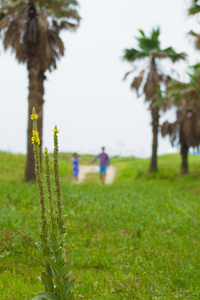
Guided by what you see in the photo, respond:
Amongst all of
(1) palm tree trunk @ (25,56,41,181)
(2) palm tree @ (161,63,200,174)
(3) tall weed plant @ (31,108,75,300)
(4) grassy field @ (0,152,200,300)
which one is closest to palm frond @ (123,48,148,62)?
(2) palm tree @ (161,63,200,174)

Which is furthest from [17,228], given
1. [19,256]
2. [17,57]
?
[17,57]

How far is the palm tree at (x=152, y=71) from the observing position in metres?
23.6

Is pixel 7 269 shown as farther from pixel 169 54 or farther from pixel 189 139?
pixel 169 54

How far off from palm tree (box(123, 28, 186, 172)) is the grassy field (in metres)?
14.7

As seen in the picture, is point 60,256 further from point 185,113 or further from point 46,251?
point 185,113

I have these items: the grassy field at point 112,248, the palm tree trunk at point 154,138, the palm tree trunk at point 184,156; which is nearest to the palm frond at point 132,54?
the palm tree trunk at point 154,138

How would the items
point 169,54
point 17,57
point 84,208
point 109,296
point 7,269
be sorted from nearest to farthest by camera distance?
point 109,296 < point 7,269 < point 84,208 < point 17,57 < point 169,54

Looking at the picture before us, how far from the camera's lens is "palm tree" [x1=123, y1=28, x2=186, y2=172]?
23.6 meters

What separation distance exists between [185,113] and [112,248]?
17067 mm

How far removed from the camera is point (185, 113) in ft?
69.6

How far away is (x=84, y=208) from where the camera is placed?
777cm

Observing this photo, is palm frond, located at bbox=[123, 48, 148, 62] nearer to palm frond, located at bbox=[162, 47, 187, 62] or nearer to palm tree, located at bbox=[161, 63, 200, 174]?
palm frond, located at bbox=[162, 47, 187, 62]

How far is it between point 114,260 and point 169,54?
2227cm

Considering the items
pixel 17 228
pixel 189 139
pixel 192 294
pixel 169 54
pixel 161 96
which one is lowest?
pixel 192 294
